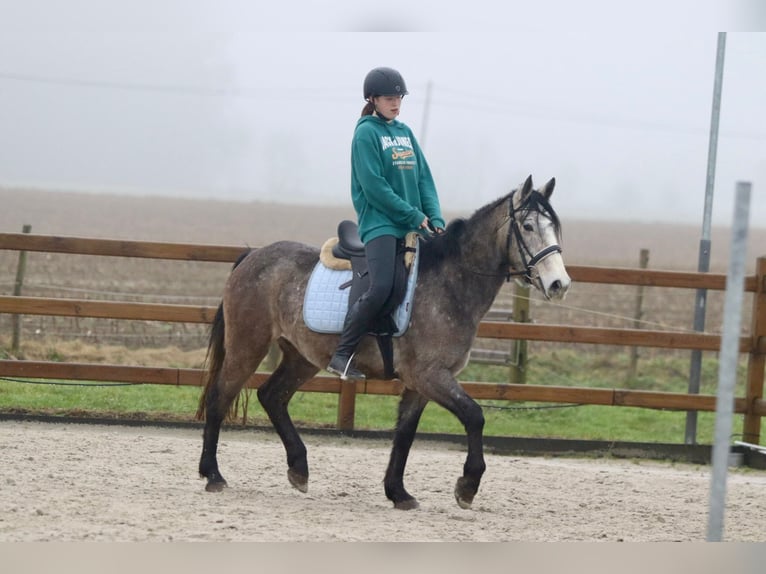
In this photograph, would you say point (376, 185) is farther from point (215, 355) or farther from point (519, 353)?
point (519, 353)

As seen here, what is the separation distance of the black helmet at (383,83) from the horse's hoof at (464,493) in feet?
7.15

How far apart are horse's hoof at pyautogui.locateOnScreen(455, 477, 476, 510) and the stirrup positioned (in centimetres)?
81

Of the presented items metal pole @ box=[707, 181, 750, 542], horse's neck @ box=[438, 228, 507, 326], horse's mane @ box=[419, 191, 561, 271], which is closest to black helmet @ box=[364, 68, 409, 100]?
horse's mane @ box=[419, 191, 561, 271]

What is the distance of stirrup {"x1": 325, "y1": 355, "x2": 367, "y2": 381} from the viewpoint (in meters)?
5.61

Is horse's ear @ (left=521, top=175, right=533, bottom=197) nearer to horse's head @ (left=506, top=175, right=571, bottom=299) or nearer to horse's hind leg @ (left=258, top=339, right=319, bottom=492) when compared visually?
horse's head @ (left=506, top=175, right=571, bottom=299)

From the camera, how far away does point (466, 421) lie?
5.39m

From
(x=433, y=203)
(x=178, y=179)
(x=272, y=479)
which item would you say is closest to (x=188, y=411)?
(x=272, y=479)

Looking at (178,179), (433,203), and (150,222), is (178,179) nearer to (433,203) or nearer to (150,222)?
(150,222)

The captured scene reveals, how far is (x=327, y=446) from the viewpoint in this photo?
7902 mm

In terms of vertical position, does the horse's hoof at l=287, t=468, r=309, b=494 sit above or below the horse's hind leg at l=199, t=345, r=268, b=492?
below

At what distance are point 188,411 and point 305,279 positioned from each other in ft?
10.1

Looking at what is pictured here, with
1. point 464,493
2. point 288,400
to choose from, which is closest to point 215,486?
point 288,400

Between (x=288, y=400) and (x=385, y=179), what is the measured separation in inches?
62.6

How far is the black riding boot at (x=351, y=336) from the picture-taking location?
5535 mm
